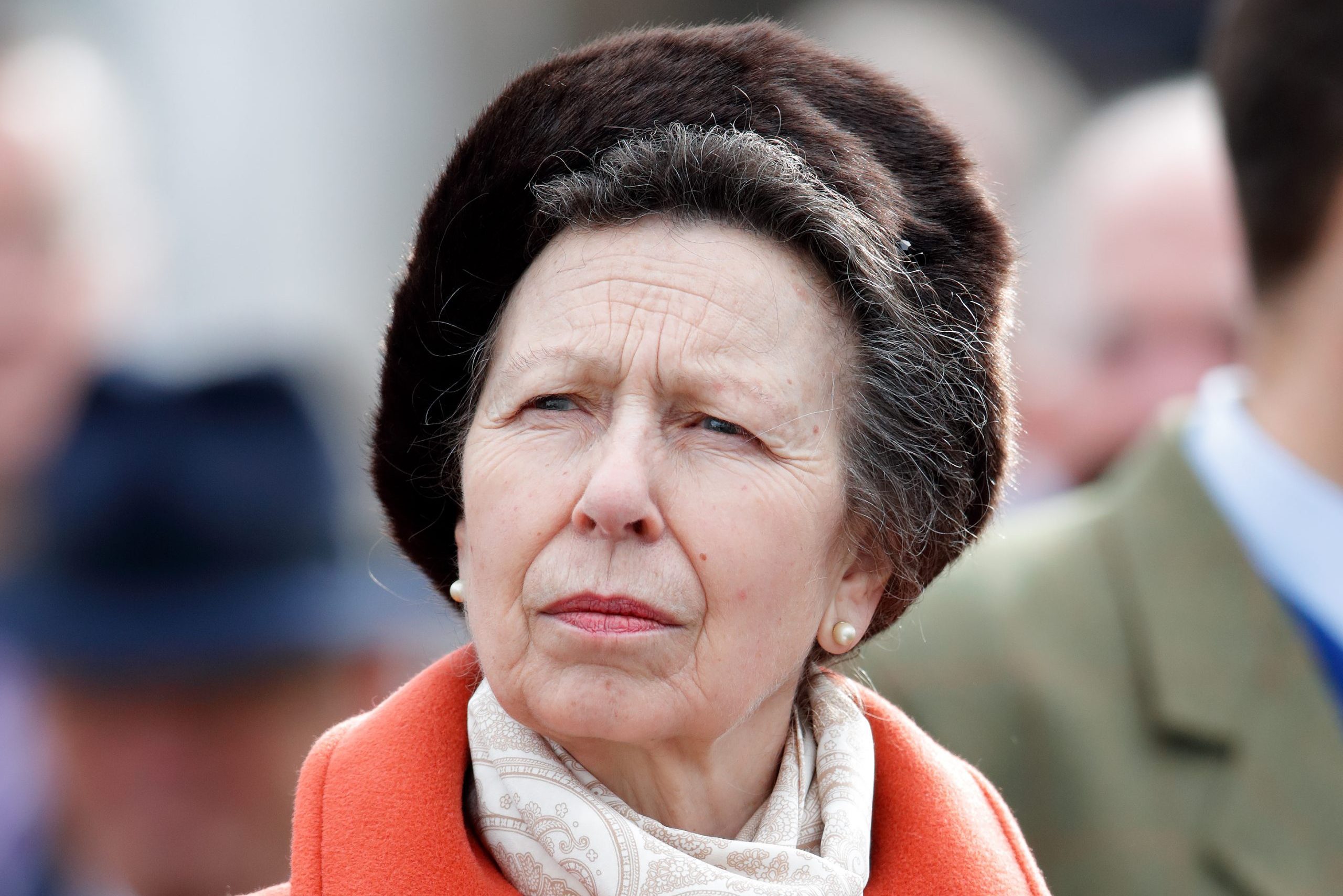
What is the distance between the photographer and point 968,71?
6.66 m

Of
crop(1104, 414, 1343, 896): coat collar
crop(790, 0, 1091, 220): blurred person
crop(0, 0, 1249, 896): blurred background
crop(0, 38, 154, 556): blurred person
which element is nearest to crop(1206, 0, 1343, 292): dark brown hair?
crop(0, 0, 1249, 896): blurred background

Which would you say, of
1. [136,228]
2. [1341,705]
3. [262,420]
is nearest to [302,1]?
[136,228]

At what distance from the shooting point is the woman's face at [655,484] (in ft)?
7.73

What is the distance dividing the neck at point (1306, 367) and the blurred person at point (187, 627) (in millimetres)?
2192

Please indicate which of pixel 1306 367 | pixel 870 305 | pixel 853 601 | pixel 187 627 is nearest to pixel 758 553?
pixel 853 601

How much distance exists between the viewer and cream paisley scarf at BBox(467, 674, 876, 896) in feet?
7.76

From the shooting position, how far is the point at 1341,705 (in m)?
3.61

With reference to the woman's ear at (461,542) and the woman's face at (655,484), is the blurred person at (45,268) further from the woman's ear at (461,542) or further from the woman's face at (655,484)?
the woman's face at (655,484)

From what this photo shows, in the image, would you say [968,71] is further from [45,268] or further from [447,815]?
[447,815]

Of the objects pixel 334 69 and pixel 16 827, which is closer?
pixel 16 827

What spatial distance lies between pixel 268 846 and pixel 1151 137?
3.81 m

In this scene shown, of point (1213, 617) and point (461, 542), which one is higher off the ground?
point (461, 542)

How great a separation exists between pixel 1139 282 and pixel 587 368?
3568 millimetres

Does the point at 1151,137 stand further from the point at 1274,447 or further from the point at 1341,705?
the point at 1341,705
